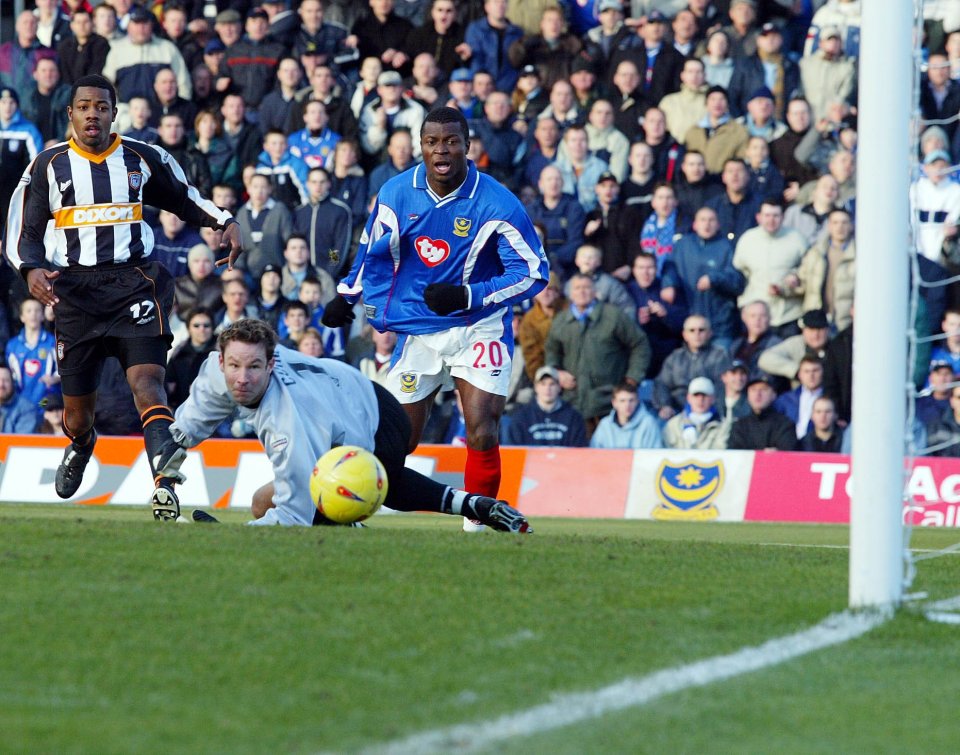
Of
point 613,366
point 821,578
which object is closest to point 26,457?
point 613,366

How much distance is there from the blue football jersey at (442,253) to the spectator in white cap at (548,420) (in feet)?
16.3

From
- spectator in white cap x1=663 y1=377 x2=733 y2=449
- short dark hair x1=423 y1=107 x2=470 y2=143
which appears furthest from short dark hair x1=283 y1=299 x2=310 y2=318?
short dark hair x1=423 y1=107 x2=470 y2=143

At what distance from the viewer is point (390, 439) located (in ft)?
29.1

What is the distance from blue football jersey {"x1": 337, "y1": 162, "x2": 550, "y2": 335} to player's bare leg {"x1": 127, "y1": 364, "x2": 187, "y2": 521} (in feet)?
4.53

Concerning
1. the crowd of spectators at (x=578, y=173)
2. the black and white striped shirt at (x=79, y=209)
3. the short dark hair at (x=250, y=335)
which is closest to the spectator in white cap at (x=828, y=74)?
the crowd of spectators at (x=578, y=173)

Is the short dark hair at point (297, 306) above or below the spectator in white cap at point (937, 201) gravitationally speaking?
below

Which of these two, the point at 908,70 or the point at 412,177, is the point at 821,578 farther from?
the point at 412,177

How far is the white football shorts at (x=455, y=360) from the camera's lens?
10.1 metres

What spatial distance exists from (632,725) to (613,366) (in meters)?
11.1

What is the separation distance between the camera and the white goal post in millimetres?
5949

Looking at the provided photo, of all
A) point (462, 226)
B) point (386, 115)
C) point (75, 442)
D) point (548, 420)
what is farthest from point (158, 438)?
point (386, 115)

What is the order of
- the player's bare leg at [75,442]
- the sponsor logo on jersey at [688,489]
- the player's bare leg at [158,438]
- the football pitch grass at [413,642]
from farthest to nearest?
the sponsor logo on jersey at [688,489] < the player's bare leg at [75,442] < the player's bare leg at [158,438] < the football pitch grass at [413,642]

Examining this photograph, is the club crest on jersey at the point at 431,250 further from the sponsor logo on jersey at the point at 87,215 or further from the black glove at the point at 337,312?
the sponsor logo on jersey at the point at 87,215

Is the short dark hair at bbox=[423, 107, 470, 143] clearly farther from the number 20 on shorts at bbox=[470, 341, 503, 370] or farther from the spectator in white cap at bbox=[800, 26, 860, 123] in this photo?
the spectator in white cap at bbox=[800, 26, 860, 123]
